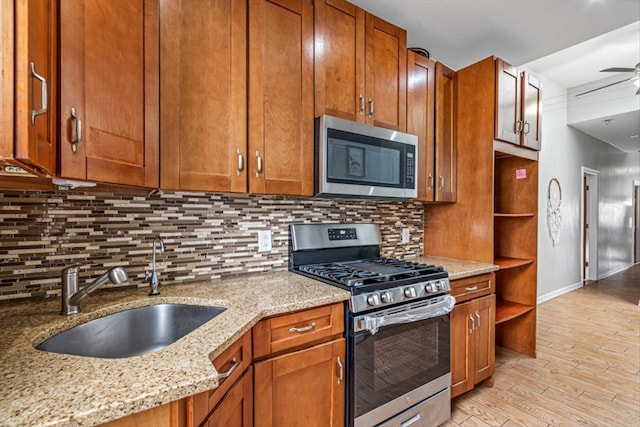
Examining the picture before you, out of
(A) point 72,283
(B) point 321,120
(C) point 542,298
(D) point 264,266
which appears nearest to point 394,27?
(B) point 321,120

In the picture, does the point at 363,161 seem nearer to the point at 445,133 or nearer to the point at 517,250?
the point at 445,133

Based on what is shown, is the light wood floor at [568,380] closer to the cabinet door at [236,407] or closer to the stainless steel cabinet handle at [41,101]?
the cabinet door at [236,407]

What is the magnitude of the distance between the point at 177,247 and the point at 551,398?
8.68ft

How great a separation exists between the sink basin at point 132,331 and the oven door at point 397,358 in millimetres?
693

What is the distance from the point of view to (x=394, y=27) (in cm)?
205

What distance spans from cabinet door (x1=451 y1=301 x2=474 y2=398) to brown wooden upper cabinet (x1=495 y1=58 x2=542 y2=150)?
1.30 meters

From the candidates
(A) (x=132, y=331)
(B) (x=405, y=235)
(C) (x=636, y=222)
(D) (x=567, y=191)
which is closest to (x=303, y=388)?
(A) (x=132, y=331)

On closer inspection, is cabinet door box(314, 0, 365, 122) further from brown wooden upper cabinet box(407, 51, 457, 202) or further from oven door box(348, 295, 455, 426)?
oven door box(348, 295, 455, 426)

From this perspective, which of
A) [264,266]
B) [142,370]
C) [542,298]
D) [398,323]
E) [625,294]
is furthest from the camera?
[625,294]

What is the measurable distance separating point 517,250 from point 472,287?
104cm

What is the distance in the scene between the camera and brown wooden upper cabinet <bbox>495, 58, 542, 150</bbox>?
7.61 ft

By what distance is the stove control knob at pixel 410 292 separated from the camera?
64.0 inches

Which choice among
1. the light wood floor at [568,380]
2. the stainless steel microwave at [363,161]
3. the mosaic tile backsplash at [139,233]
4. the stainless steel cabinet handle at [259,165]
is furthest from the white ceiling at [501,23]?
the light wood floor at [568,380]

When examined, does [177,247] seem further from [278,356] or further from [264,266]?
[278,356]
